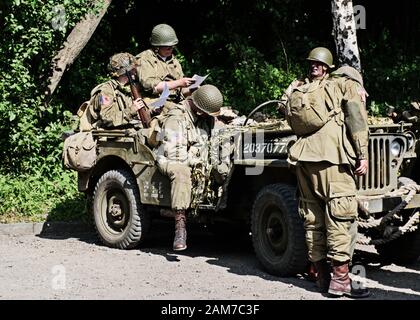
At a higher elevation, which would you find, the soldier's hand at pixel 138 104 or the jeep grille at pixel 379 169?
the soldier's hand at pixel 138 104

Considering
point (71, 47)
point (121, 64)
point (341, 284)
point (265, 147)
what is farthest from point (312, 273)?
Result: point (71, 47)

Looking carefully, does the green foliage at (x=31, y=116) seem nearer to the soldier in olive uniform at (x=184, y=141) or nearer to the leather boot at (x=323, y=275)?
the soldier in olive uniform at (x=184, y=141)

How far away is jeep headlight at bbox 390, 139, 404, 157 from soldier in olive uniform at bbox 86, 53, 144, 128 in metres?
3.19

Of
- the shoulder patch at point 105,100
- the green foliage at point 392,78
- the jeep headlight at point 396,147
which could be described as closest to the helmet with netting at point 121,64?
the shoulder patch at point 105,100

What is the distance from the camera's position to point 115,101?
394 inches

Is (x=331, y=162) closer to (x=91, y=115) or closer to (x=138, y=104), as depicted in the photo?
(x=138, y=104)

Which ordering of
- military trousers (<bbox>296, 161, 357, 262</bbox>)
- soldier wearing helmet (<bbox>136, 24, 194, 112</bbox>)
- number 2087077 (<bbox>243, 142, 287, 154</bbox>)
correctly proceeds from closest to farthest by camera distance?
military trousers (<bbox>296, 161, 357, 262</bbox>) < number 2087077 (<bbox>243, 142, 287, 154</bbox>) < soldier wearing helmet (<bbox>136, 24, 194, 112</bbox>)

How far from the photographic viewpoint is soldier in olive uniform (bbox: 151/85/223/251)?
8555 mm

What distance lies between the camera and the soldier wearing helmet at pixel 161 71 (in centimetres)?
977

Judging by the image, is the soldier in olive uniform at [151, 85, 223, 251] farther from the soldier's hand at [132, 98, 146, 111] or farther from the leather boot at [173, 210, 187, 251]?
the soldier's hand at [132, 98, 146, 111]

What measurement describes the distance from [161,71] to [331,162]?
3.48 m

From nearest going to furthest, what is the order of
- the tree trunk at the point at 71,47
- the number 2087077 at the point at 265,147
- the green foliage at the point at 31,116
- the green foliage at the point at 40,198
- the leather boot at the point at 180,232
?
the number 2087077 at the point at 265,147 < the leather boot at the point at 180,232 < the green foliage at the point at 40,198 < the green foliage at the point at 31,116 < the tree trunk at the point at 71,47

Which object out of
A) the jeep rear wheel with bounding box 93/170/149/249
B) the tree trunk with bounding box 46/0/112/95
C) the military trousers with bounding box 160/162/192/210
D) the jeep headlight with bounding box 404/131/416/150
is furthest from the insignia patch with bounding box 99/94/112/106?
the jeep headlight with bounding box 404/131/416/150

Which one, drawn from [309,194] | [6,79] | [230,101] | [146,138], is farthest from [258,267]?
[230,101]
